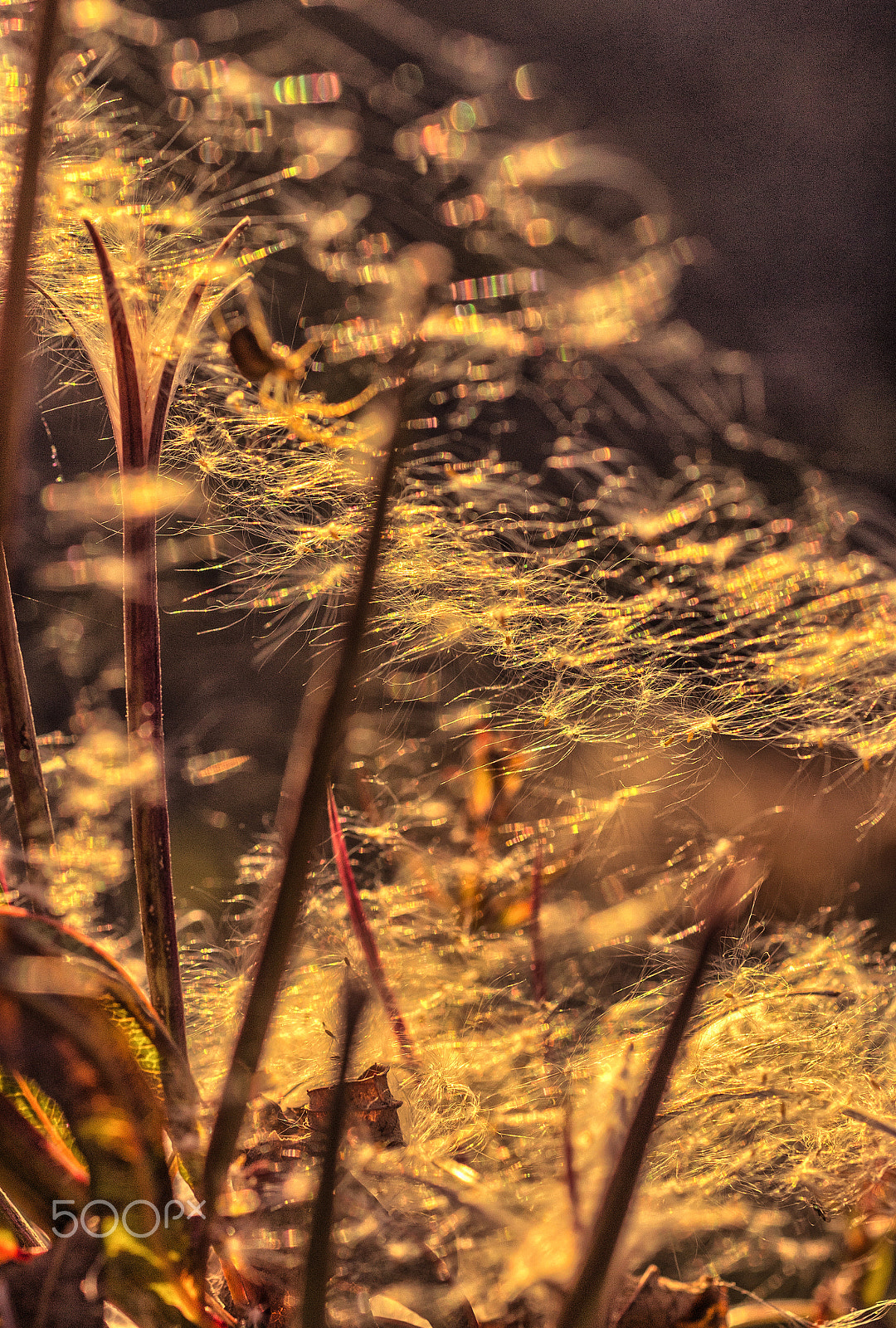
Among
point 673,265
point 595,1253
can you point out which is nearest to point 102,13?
point 673,265

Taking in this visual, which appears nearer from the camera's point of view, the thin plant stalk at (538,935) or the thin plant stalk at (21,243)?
the thin plant stalk at (21,243)

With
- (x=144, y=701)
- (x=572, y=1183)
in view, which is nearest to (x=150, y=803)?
(x=144, y=701)

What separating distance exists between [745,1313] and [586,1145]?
5 centimetres

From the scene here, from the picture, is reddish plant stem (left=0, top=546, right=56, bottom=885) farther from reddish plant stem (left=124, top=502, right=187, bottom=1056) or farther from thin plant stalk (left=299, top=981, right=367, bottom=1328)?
thin plant stalk (left=299, top=981, right=367, bottom=1328)

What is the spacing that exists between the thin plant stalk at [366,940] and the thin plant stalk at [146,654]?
1.6 inches

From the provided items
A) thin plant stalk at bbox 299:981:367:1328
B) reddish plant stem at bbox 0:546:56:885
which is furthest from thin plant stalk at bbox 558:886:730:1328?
reddish plant stem at bbox 0:546:56:885

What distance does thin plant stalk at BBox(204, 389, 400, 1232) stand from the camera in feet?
0.43

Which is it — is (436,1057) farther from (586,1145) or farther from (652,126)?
(652,126)

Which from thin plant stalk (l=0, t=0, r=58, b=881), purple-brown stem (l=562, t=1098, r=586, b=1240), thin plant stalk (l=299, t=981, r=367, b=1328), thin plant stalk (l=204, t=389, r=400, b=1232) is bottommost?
purple-brown stem (l=562, t=1098, r=586, b=1240)

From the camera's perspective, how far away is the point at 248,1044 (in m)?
0.14

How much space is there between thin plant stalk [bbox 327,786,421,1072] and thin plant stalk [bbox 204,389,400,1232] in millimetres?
49

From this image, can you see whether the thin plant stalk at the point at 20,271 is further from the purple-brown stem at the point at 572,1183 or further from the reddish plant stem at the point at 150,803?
the purple-brown stem at the point at 572,1183

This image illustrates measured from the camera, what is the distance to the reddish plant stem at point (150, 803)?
196 millimetres

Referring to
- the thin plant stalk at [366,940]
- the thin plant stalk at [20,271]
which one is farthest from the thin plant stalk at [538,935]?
the thin plant stalk at [20,271]
